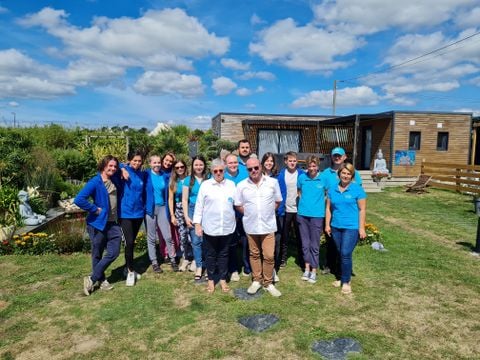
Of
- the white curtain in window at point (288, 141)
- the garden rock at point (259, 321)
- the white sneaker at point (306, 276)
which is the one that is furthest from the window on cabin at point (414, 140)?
the garden rock at point (259, 321)

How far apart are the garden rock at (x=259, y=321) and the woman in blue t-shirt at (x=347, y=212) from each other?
124cm

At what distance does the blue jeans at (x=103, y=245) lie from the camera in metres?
4.24

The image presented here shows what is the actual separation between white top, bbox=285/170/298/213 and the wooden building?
11777 mm

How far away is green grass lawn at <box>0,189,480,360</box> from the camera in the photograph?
3148mm

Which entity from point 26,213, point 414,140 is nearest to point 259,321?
point 26,213

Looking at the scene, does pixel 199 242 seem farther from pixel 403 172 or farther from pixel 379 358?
pixel 403 172

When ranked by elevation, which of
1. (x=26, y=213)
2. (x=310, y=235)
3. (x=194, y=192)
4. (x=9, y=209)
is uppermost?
(x=194, y=192)

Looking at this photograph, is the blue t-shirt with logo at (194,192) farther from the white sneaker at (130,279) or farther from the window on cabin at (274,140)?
the window on cabin at (274,140)

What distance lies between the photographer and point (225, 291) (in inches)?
171

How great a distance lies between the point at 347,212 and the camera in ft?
13.6

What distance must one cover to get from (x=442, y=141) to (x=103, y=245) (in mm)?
18575

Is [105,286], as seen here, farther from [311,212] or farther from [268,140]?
[268,140]

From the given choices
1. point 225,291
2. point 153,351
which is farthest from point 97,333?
point 225,291

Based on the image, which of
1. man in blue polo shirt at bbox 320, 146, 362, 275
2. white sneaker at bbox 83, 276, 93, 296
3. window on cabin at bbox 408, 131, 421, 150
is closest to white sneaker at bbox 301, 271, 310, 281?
man in blue polo shirt at bbox 320, 146, 362, 275
